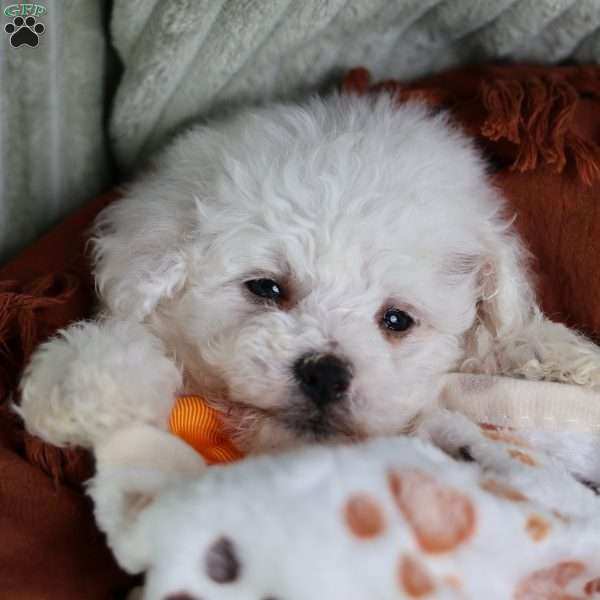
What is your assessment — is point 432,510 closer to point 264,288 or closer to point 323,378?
point 323,378

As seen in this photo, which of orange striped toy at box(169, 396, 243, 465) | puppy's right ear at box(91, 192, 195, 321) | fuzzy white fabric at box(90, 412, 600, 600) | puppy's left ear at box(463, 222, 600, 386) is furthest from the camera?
puppy's left ear at box(463, 222, 600, 386)

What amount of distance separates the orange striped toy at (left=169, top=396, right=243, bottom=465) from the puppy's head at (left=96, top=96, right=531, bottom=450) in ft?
0.10

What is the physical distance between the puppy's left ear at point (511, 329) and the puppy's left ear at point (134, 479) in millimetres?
620

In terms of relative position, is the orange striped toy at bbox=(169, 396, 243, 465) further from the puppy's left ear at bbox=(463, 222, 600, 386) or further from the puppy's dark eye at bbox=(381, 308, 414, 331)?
the puppy's left ear at bbox=(463, 222, 600, 386)

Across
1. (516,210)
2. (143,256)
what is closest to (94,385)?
(143,256)

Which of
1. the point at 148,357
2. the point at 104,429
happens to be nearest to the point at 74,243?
the point at 148,357

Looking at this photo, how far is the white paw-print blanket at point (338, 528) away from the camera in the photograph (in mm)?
928

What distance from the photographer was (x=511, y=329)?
1551mm

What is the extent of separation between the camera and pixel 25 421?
123 cm

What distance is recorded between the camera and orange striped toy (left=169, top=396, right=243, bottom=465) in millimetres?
1261

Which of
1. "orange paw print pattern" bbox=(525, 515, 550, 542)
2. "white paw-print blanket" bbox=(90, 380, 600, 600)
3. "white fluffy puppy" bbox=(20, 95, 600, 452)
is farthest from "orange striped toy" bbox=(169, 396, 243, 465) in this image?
"orange paw print pattern" bbox=(525, 515, 550, 542)
